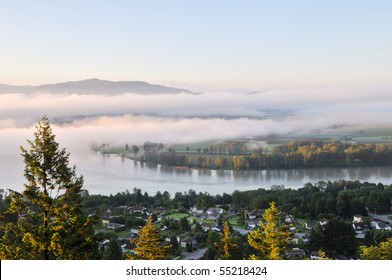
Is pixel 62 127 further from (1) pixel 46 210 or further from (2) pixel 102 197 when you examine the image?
(2) pixel 102 197

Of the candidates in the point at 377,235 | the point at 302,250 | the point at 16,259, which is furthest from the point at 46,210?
the point at 377,235

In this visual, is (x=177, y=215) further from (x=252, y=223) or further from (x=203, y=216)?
(x=252, y=223)

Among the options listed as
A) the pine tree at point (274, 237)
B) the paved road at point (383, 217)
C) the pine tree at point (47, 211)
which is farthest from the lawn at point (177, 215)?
the pine tree at point (47, 211)

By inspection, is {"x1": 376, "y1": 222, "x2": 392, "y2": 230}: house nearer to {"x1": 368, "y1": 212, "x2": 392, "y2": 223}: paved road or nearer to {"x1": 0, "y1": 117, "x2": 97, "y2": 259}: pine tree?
{"x1": 368, "y1": 212, "x2": 392, "y2": 223}: paved road

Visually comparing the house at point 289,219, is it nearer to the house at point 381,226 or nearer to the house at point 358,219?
the house at point 358,219

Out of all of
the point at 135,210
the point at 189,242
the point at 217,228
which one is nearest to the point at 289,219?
the point at 217,228

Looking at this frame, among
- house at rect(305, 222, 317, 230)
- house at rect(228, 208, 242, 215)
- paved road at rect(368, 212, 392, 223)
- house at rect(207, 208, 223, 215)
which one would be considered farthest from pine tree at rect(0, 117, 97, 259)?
paved road at rect(368, 212, 392, 223)
